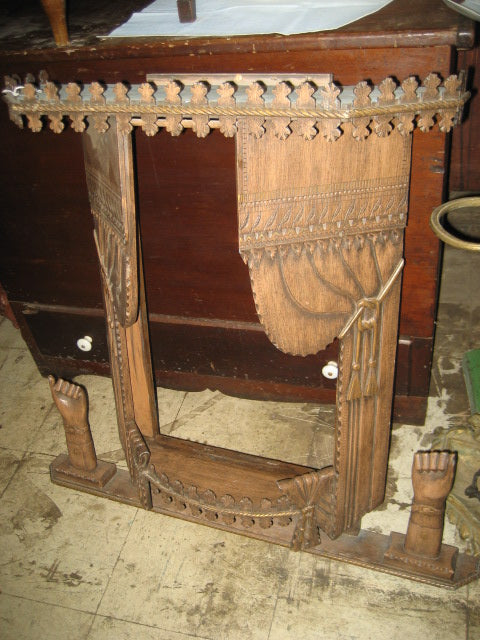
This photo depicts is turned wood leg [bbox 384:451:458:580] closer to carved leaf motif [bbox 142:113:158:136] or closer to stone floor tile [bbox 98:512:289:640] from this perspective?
stone floor tile [bbox 98:512:289:640]

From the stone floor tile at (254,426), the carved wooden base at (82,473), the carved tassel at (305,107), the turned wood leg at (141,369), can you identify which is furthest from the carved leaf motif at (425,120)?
the carved wooden base at (82,473)

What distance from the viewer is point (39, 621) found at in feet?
6.30

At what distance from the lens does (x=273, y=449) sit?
2438 mm

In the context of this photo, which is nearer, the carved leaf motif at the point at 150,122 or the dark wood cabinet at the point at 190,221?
the carved leaf motif at the point at 150,122

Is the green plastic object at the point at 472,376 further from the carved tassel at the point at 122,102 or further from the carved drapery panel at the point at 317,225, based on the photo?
the carved tassel at the point at 122,102

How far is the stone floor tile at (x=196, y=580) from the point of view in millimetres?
1896

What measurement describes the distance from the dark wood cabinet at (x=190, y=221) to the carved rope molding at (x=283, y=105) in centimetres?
33

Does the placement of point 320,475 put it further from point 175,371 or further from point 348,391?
point 175,371

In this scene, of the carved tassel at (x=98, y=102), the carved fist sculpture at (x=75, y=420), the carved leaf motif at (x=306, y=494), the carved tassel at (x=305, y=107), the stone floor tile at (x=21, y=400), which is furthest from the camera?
the stone floor tile at (x=21, y=400)

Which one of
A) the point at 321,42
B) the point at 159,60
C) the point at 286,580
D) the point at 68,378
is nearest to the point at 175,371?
the point at 68,378

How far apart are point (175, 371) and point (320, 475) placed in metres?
1.00

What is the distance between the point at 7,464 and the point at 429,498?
1.54 m

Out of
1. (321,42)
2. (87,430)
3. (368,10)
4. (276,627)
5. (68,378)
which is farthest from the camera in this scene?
(68,378)

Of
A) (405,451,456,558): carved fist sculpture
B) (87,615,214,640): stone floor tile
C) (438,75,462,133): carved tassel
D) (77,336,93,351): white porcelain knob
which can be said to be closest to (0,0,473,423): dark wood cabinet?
(77,336,93,351): white porcelain knob
